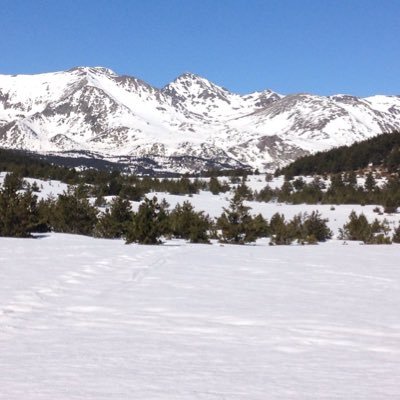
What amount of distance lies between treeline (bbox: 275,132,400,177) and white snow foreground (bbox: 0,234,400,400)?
129ft

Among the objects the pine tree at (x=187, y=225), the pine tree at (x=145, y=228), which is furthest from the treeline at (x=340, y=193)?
the pine tree at (x=145, y=228)

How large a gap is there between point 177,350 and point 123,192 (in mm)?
Answer: 27347

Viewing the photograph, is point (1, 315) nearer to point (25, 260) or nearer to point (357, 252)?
point (25, 260)

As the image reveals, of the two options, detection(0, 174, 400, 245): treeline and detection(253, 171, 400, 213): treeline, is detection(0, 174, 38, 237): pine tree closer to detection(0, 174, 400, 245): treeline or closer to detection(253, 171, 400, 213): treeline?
detection(0, 174, 400, 245): treeline

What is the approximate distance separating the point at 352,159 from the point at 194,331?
4592 centimetres

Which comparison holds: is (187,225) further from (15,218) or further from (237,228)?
(15,218)

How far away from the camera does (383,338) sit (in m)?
5.35

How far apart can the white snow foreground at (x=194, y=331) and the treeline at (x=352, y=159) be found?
39.3 m

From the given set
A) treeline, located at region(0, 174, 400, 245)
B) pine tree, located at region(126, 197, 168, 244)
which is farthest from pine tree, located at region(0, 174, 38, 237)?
pine tree, located at region(126, 197, 168, 244)

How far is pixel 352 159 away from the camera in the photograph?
4909 centimetres

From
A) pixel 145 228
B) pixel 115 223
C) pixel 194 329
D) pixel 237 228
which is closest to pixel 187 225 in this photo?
pixel 237 228

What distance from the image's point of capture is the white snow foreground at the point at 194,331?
12.0 feet

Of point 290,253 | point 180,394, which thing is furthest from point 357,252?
point 180,394

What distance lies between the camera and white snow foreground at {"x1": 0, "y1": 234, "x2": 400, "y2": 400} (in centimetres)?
365
